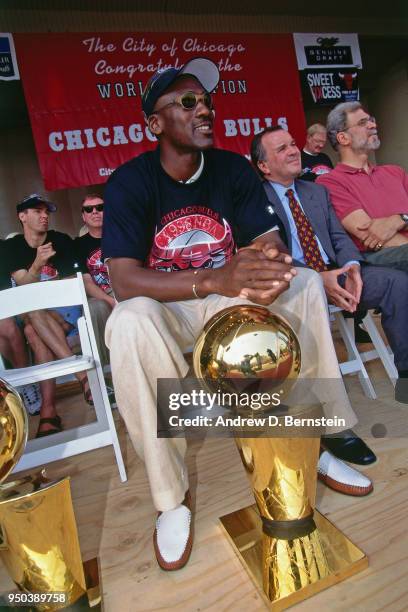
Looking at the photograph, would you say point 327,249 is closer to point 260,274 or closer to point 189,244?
point 189,244

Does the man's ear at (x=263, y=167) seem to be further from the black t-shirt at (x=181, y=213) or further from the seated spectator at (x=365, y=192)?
the black t-shirt at (x=181, y=213)

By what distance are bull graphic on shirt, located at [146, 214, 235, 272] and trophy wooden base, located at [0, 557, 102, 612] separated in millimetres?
907

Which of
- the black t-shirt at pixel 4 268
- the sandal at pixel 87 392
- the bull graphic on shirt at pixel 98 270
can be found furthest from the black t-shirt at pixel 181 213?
the black t-shirt at pixel 4 268

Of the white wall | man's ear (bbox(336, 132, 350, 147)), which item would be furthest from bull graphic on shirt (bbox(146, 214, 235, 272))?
the white wall

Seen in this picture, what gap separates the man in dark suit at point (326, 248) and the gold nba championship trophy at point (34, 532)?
4.21 ft

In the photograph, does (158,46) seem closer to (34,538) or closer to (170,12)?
(170,12)

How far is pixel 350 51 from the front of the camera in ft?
15.8

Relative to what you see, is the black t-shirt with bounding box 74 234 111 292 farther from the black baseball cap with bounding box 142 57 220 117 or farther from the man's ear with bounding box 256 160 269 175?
the black baseball cap with bounding box 142 57 220 117

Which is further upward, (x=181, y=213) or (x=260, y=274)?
(x=181, y=213)

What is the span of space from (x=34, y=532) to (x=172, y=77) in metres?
1.39

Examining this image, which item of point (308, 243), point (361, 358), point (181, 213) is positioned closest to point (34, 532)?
point (181, 213)

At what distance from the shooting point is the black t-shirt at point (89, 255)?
9.57 feet

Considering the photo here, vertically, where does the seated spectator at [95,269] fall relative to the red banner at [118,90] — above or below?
below

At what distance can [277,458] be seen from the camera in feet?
2.79
